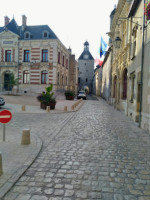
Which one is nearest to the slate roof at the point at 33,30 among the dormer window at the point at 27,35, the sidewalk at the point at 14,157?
the dormer window at the point at 27,35

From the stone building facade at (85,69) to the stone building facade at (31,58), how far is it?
36599mm

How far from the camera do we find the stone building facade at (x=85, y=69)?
6456 cm

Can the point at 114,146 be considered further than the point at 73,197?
Yes

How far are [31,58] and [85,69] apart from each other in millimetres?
40036

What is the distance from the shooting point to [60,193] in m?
2.86

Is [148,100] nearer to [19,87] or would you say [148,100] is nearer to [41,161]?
[41,161]

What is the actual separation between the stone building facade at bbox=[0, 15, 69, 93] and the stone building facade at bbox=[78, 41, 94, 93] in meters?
36.6

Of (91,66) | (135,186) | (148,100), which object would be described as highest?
(91,66)

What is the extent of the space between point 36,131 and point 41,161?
2903 mm

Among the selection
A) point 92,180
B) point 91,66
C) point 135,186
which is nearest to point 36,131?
point 92,180

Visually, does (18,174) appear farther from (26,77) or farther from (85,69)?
(85,69)

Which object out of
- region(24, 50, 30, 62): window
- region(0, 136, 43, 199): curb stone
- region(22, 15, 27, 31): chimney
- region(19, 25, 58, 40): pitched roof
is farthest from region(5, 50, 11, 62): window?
region(0, 136, 43, 199): curb stone

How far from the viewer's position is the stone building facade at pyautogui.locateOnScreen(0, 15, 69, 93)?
87.1 ft

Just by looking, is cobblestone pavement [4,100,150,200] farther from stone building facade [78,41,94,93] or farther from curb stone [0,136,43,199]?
stone building facade [78,41,94,93]
